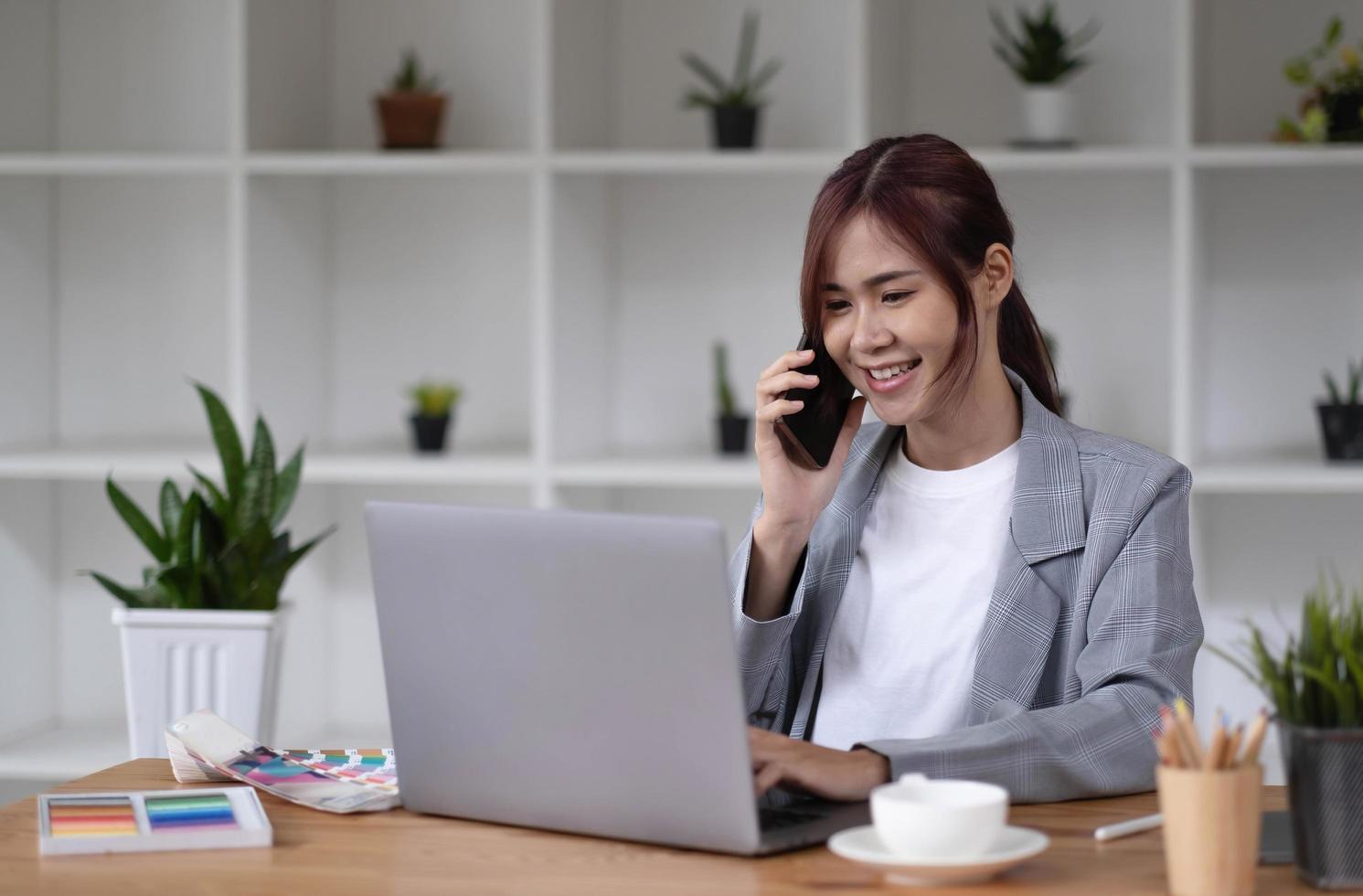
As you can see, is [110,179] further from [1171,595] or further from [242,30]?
[1171,595]

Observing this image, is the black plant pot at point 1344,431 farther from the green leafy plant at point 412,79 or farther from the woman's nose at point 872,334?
the green leafy plant at point 412,79

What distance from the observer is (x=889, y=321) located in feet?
5.59

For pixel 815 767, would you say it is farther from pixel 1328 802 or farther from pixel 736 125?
pixel 736 125

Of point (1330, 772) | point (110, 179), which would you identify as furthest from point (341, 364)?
point (1330, 772)

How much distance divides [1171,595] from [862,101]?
4.85 ft

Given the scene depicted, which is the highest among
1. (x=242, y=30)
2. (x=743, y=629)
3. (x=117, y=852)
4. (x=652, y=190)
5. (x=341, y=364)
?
(x=242, y=30)

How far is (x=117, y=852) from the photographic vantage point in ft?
4.08

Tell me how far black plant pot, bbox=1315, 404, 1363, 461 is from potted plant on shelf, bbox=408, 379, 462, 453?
1.68 meters

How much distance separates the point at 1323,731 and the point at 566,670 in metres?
0.56

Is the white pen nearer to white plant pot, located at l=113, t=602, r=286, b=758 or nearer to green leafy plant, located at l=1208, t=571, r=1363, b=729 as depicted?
green leafy plant, located at l=1208, t=571, r=1363, b=729

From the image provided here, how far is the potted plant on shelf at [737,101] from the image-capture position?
3.00 meters

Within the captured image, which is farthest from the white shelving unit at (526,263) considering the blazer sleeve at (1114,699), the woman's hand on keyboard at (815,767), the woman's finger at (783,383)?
the woman's hand on keyboard at (815,767)

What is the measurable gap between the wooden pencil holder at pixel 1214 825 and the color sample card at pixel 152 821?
702 mm

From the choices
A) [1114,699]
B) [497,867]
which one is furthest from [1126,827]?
[497,867]
